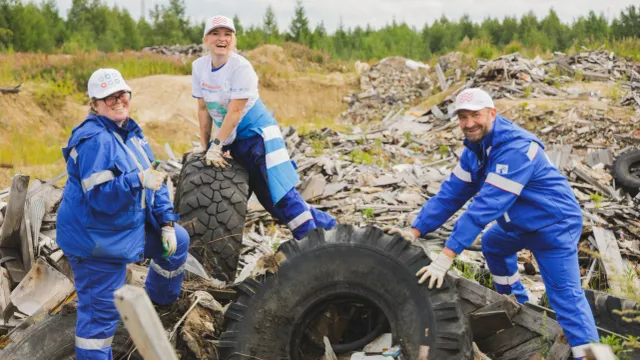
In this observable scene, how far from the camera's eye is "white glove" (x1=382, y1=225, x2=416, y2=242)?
13.6 feet

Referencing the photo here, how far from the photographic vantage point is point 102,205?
11.7 feet

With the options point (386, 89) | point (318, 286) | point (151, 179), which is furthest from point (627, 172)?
point (386, 89)

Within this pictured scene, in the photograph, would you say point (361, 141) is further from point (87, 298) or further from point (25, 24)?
point (25, 24)

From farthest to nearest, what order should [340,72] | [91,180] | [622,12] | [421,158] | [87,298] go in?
1. [622,12]
2. [340,72]
3. [421,158]
4. [87,298]
5. [91,180]

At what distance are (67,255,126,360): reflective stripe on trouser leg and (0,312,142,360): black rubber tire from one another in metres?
0.35

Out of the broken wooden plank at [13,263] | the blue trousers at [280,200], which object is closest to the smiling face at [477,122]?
the blue trousers at [280,200]

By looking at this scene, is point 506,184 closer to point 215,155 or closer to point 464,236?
point 464,236

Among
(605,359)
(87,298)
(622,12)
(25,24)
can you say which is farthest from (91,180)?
(622,12)

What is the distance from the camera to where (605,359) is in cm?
216

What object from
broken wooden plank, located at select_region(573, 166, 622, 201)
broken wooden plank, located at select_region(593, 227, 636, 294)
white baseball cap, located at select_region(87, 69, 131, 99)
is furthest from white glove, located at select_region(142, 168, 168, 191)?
broken wooden plank, located at select_region(573, 166, 622, 201)

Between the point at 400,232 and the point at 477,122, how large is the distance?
986 millimetres

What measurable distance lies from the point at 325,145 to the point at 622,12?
83.9 feet

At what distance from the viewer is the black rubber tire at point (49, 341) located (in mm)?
3945

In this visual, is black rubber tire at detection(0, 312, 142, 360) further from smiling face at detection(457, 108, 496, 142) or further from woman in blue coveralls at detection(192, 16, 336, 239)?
smiling face at detection(457, 108, 496, 142)
